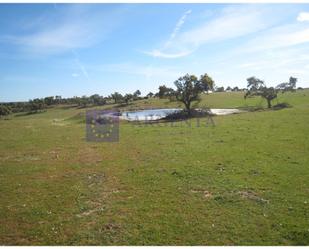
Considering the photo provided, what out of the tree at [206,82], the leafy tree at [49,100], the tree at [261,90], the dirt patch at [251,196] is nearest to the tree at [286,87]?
the tree at [261,90]

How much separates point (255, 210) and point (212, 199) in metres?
2.12

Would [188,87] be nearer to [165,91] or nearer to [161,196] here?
[165,91]

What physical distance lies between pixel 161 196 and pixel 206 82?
50.1 meters

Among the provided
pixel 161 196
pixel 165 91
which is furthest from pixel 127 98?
pixel 161 196

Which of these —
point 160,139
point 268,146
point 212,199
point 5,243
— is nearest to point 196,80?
point 160,139

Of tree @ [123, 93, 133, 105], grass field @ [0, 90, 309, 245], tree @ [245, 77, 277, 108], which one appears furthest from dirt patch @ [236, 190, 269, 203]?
tree @ [123, 93, 133, 105]

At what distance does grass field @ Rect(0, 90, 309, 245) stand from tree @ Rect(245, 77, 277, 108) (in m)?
50.5

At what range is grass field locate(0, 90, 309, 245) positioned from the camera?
32.4 feet

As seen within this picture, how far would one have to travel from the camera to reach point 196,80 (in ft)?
198

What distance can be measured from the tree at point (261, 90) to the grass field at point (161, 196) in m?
50.5

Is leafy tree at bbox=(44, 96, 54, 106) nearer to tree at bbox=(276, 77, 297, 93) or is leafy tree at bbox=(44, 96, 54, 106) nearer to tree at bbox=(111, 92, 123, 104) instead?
Result: tree at bbox=(111, 92, 123, 104)

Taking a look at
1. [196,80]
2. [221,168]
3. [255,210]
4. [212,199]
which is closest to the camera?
[255,210]

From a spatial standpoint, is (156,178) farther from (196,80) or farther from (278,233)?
(196,80)

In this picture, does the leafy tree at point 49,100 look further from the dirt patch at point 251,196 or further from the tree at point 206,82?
the dirt patch at point 251,196
